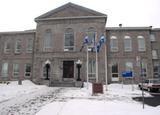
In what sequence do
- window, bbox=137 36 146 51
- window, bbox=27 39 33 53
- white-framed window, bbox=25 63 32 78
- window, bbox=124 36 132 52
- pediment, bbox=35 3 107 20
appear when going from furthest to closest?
window, bbox=27 39 33 53
white-framed window, bbox=25 63 32 78
window, bbox=124 36 132 52
window, bbox=137 36 146 51
pediment, bbox=35 3 107 20

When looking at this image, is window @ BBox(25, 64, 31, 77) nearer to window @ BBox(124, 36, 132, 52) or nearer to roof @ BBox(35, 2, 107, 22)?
roof @ BBox(35, 2, 107, 22)

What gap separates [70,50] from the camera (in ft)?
89.5

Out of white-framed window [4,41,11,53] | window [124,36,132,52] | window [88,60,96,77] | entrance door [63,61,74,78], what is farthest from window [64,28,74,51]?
white-framed window [4,41,11,53]

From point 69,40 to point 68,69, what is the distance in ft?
14.4

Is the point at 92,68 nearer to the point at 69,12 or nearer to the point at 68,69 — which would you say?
the point at 68,69

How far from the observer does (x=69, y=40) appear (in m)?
27.7

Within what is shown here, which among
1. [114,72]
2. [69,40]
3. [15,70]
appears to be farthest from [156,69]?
[15,70]

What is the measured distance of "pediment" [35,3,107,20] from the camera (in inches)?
1089

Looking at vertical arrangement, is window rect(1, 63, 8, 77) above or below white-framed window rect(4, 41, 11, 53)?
below

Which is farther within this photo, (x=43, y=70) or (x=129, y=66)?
(x=129, y=66)

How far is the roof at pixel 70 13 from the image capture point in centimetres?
2753

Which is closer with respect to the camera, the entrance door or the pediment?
the entrance door

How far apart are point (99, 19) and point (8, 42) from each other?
1601 centimetres

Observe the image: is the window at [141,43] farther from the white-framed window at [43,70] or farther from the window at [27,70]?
the window at [27,70]
